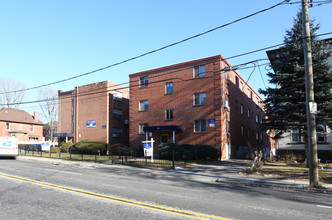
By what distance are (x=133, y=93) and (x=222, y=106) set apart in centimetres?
1212

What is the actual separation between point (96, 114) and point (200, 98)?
53.5 feet

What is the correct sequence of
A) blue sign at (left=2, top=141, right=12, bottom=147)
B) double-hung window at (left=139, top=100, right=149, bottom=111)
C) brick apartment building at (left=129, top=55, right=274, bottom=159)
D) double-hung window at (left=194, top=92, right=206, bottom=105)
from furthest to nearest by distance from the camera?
double-hung window at (left=139, top=100, right=149, bottom=111), double-hung window at (left=194, top=92, right=206, bottom=105), brick apartment building at (left=129, top=55, right=274, bottom=159), blue sign at (left=2, top=141, right=12, bottom=147)

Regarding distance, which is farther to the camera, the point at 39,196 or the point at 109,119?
the point at 109,119

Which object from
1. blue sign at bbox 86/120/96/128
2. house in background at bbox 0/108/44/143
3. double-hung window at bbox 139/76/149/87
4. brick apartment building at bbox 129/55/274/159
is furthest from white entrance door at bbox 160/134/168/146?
house in background at bbox 0/108/44/143

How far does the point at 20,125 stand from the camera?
52.8 metres

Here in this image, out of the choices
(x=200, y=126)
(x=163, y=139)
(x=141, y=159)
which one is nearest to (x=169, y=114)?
(x=163, y=139)

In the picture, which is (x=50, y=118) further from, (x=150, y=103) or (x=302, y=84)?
Answer: (x=302, y=84)

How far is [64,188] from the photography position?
8852 mm

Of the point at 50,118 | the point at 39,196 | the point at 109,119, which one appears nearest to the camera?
the point at 39,196

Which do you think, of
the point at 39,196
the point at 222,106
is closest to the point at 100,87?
the point at 222,106

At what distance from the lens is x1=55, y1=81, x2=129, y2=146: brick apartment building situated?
112 feet

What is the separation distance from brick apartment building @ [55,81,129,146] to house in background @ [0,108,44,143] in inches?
726

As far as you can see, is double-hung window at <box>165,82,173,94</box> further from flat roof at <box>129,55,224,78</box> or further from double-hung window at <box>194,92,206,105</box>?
double-hung window at <box>194,92,206,105</box>

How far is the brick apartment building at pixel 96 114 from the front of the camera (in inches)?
1346
